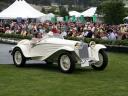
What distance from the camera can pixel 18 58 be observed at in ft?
49.5

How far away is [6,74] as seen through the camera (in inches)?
506

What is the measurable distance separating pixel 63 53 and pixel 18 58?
7.40ft

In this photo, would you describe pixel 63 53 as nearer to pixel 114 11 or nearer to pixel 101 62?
pixel 101 62

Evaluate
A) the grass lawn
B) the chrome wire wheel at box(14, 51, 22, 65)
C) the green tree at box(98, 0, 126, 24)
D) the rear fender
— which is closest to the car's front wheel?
the grass lawn

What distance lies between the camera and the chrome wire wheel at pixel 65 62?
43.7 ft

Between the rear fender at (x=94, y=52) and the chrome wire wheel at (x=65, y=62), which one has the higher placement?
the rear fender at (x=94, y=52)

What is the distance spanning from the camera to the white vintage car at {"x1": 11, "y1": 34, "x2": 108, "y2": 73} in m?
13.4

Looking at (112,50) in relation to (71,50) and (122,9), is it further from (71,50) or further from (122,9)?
(122,9)

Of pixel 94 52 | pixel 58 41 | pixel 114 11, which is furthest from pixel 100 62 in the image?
pixel 114 11

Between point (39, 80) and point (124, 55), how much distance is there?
842 centimetres

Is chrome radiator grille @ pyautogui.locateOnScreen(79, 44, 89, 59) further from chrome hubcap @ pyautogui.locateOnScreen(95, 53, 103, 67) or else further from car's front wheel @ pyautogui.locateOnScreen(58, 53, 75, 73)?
chrome hubcap @ pyautogui.locateOnScreen(95, 53, 103, 67)

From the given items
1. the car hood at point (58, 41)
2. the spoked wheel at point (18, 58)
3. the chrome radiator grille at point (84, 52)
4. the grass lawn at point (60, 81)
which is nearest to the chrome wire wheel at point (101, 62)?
the grass lawn at point (60, 81)

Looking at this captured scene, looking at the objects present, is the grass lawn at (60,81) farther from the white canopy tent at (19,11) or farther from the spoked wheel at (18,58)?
the white canopy tent at (19,11)

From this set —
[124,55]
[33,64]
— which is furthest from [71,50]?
[124,55]
